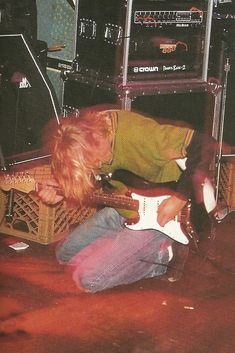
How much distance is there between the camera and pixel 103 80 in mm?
5090

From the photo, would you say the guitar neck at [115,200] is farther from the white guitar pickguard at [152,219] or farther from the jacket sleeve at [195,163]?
the jacket sleeve at [195,163]

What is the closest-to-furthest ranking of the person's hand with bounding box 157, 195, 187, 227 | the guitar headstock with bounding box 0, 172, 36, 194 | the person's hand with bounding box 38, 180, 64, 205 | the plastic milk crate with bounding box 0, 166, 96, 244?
the person's hand with bounding box 157, 195, 187, 227, the person's hand with bounding box 38, 180, 64, 205, the guitar headstock with bounding box 0, 172, 36, 194, the plastic milk crate with bounding box 0, 166, 96, 244

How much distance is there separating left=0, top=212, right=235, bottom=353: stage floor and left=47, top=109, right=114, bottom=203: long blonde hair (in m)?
0.64

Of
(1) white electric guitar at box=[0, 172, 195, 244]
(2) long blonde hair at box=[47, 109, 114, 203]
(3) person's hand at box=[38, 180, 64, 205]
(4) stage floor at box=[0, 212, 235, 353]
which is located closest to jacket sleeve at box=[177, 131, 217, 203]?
(1) white electric guitar at box=[0, 172, 195, 244]

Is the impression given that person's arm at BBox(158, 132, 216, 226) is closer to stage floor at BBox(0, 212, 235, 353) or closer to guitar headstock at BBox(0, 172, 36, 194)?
stage floor at BBox(0, 212, 235, 353)

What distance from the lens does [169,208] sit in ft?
13.6

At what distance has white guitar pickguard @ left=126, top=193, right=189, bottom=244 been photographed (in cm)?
421

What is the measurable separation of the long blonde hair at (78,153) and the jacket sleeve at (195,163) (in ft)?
1.57

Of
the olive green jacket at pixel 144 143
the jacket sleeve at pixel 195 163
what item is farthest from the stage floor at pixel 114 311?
the olive green jacket at pixel 144 143

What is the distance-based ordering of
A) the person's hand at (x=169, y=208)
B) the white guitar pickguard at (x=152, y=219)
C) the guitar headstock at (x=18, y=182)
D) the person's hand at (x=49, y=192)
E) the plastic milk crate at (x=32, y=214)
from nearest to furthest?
the person's hand at (x=169, y=208), the white guitar pickguard at (x=152, y=219), the person's hand at (x=49, y=192), the guitar headstock at (x=18, y=182), the plastic milk crate at (x=32, y=214)

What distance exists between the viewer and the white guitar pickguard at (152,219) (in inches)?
166

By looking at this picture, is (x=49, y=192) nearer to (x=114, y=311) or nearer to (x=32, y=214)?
(x=32, y=214)

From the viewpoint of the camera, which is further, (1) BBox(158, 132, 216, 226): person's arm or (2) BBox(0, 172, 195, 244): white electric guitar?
(2) BBox(0, 172, 195, 244): white electric guitar

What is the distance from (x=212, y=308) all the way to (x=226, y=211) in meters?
1.72
